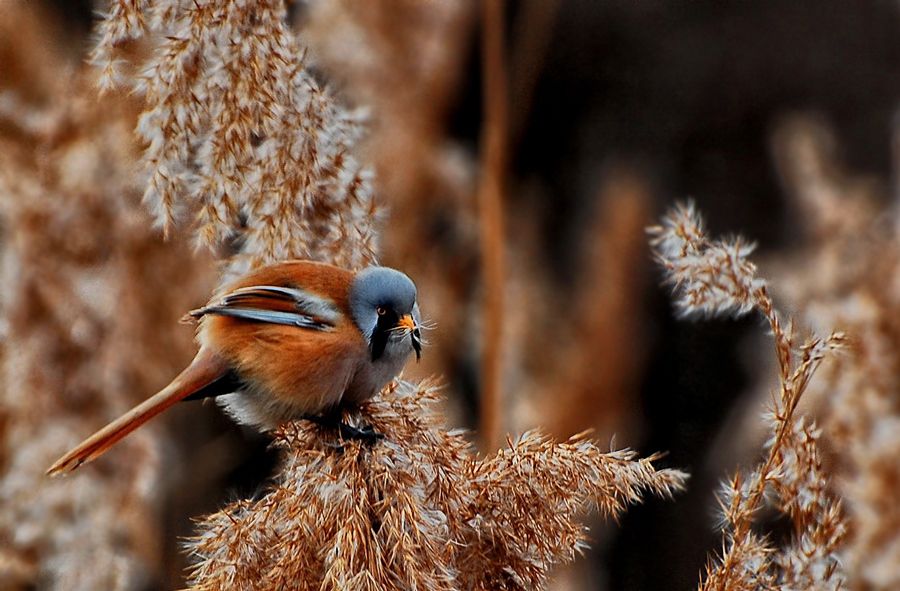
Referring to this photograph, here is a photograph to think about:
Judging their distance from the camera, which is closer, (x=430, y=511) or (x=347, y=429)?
(x=430, y=511)

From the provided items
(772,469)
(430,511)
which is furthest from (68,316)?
(772,469)

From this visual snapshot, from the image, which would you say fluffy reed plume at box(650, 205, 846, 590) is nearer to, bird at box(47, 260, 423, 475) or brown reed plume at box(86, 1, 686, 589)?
brown reed plume at box(86, 1, 686, 589)

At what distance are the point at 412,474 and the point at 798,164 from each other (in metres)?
1.97

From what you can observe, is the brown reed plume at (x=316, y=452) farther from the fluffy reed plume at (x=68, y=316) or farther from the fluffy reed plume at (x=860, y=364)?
the fluffy reed plume at (x=68, y=316)

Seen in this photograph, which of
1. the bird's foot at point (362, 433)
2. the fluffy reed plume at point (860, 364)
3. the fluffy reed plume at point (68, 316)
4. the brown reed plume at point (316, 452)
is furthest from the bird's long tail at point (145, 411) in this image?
the fluffy reed plume at point (860, 364)

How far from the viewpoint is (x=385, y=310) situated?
2.38 meters

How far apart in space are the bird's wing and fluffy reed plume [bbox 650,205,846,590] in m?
0.72

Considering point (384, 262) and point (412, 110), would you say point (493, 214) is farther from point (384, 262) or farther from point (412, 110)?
point (412, 110)

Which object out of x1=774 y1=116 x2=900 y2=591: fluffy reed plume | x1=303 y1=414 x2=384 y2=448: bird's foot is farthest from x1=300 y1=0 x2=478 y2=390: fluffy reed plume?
x1=303 y1=414 x2=384 y2=448: bird's foot

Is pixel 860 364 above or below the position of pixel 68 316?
above

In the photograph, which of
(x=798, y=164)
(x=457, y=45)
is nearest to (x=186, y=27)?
(x=457, y=45)

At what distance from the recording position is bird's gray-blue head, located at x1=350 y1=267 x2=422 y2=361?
2311 millimetres

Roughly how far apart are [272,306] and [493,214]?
823 mm

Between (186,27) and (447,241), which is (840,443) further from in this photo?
(447,241)
